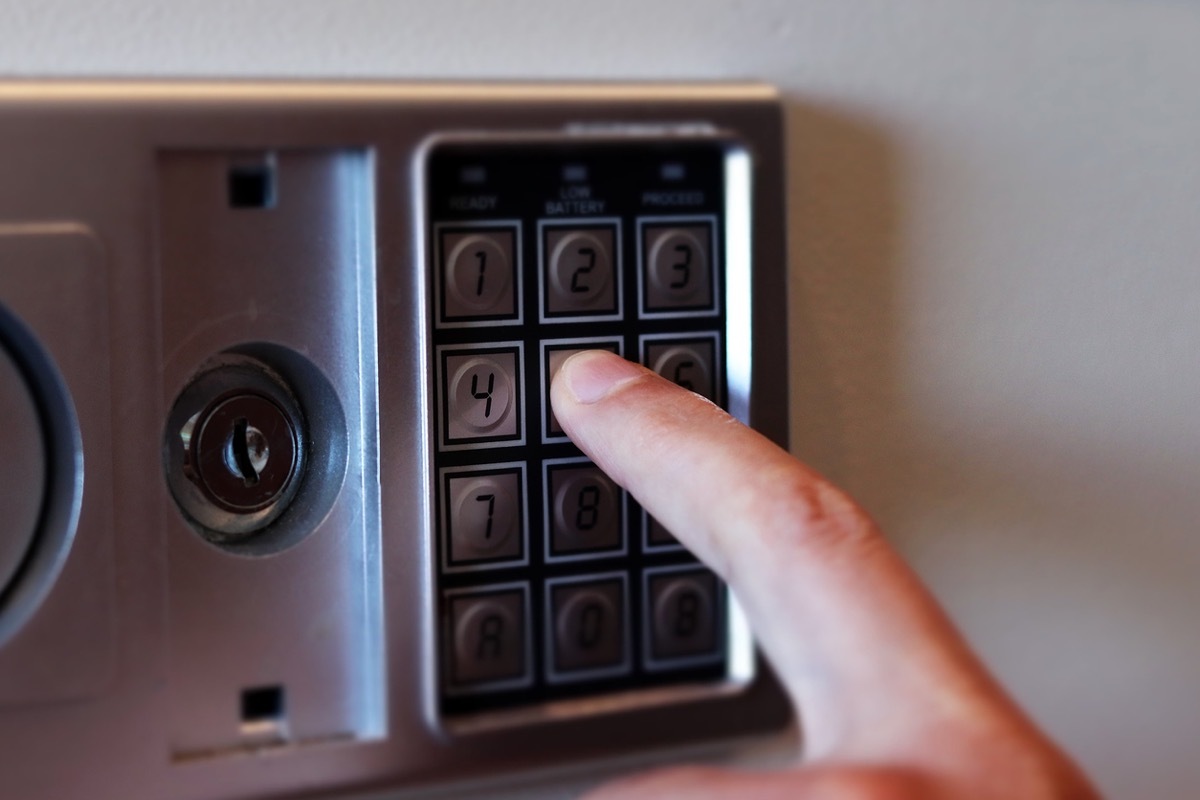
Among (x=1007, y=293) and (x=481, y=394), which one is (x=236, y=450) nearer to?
(x=481, y=394)

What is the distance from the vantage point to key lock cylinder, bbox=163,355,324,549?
0.35m

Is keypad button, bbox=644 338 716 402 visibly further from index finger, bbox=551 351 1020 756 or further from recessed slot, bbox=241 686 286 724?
recessed slot, bbox=241 686 286 724

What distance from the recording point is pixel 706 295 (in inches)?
14.9

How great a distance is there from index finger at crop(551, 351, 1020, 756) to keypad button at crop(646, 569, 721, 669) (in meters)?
0.05

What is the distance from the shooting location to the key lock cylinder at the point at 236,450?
1.14 feet

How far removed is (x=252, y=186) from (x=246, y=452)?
0.27ft

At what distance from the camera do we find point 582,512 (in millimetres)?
373

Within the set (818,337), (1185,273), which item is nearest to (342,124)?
(818,337)

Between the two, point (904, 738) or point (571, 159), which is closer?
point (904, 738)

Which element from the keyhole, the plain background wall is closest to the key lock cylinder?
the keyhole

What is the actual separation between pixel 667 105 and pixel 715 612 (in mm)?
167

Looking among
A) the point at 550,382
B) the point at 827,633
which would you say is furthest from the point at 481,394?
Result: the point at 827,633

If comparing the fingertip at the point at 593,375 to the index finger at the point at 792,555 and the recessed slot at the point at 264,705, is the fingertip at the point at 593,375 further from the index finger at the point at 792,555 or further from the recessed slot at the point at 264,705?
the recessed slot at the point at 264,705

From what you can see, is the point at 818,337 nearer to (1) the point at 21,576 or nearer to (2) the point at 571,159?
(2) the point at 571,159
